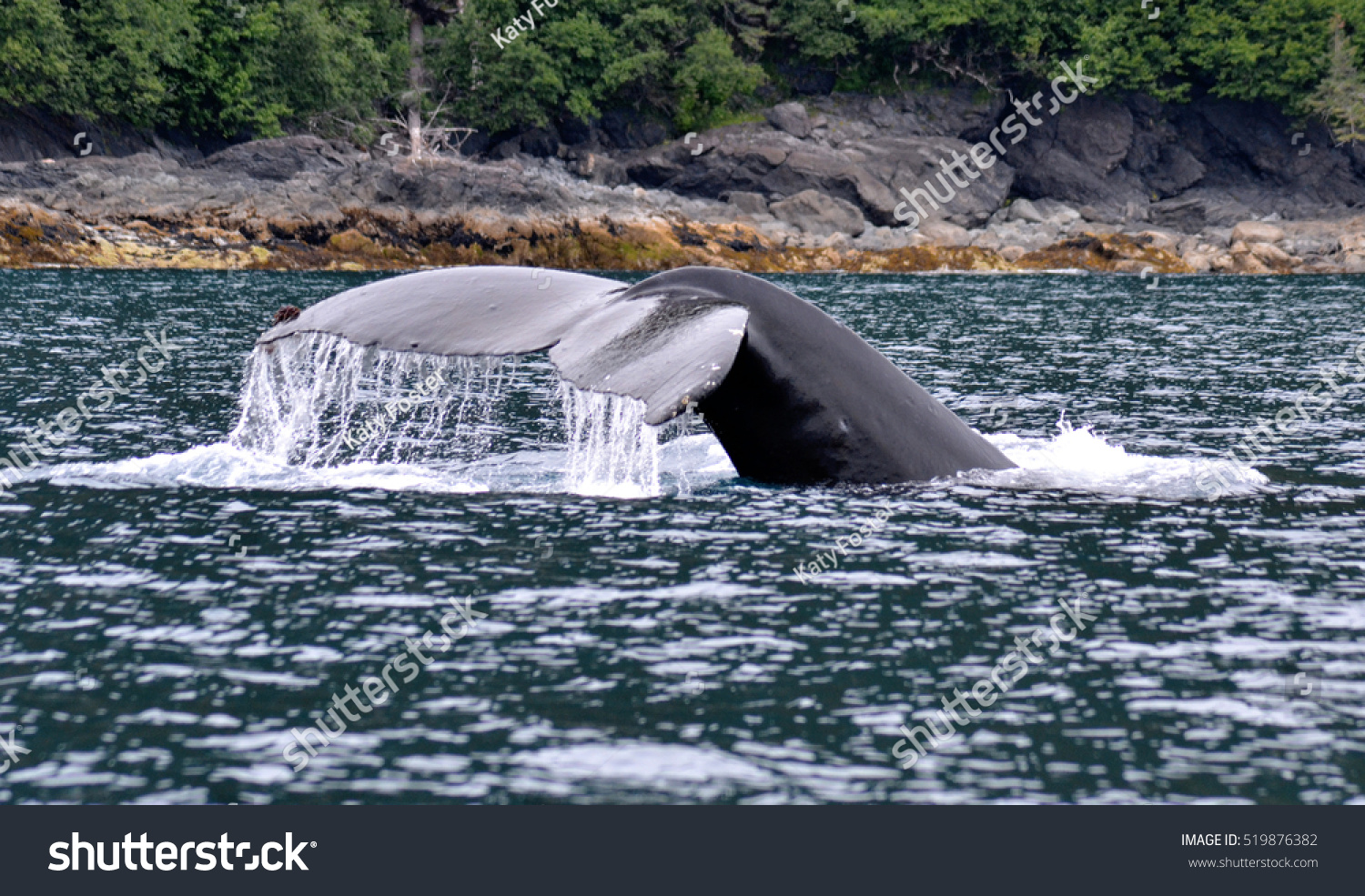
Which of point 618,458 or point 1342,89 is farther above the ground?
point 1342,89

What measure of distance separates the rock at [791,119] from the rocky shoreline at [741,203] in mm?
93

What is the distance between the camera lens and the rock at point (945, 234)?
6028cm

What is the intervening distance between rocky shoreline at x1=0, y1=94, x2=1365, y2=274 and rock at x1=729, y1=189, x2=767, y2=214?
0.08 m

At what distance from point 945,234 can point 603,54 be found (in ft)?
60.3

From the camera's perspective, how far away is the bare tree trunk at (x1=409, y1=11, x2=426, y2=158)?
65.4 meters

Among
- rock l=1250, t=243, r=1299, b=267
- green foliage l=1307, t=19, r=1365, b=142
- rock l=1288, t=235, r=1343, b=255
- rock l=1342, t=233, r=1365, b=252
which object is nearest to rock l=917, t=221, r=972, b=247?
rock l=1250, t=243, r=1299, b=267

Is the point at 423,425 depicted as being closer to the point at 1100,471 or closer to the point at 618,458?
the point at 618,458

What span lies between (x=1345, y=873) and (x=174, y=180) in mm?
54396

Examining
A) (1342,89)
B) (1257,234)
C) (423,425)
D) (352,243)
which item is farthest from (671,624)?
(1342,89)

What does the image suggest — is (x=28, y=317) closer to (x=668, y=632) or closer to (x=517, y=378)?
(x=517, y=378)

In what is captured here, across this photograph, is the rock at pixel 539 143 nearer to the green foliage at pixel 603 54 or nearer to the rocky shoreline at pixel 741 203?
the rocky shoreline at pixel 741 203

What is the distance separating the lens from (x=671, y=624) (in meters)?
6.79

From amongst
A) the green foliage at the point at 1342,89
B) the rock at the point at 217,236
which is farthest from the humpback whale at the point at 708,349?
the green foliage at the point at 1342,89

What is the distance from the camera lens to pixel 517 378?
19.1 m
